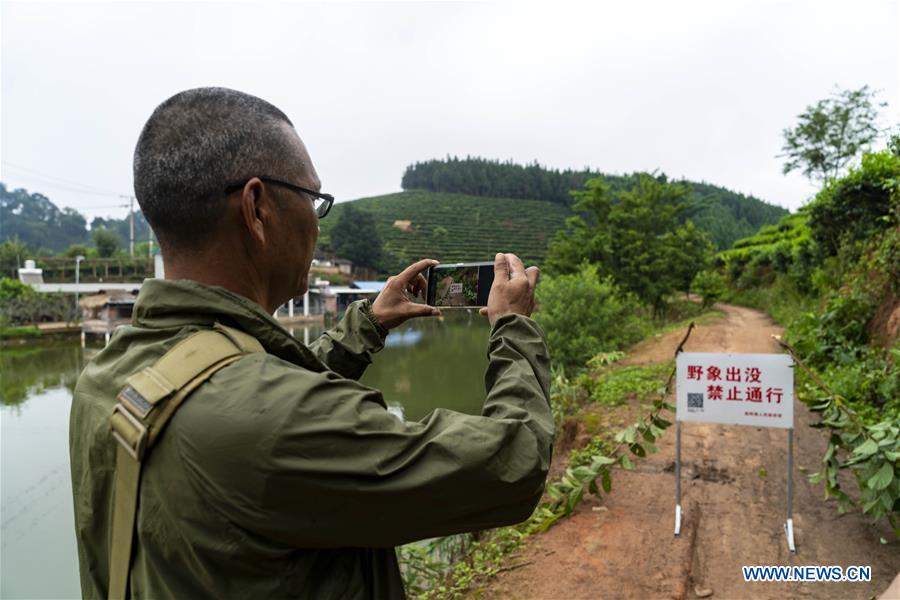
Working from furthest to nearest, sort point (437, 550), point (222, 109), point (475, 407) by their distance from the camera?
1. point (475, 407)
2. point (437, 550)
3. point (222, 109)

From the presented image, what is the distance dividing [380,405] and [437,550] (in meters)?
4.19

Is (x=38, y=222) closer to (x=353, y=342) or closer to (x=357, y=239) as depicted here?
(x=357, y=239)

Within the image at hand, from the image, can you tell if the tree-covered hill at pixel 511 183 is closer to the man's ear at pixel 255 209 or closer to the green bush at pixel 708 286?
the green bush at pixel 708 286

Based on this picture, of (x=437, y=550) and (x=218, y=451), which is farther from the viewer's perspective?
(x=437, y=550)

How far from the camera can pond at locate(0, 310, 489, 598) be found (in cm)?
598

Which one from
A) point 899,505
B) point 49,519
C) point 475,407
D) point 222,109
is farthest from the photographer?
point 475,407

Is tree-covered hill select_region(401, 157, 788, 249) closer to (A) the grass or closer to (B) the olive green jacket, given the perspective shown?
(A) the grass

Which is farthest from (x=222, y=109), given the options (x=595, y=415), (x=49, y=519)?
(x=49, y=519)

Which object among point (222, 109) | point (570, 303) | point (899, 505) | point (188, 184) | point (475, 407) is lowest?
point (475, 407)

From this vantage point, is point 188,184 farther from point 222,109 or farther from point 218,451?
point 218,451

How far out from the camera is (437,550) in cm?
455

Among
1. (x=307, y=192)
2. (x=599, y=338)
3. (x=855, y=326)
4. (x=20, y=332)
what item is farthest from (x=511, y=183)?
(x=307, y=192)

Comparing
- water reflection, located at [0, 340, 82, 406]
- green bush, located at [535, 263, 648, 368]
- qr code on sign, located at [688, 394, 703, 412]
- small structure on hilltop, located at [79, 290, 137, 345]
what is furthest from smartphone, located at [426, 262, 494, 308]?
small structure on hilltop, located at [79, 290, 137, 345]

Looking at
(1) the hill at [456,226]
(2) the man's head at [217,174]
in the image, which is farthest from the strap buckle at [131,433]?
(1) the hill at [456,226]
